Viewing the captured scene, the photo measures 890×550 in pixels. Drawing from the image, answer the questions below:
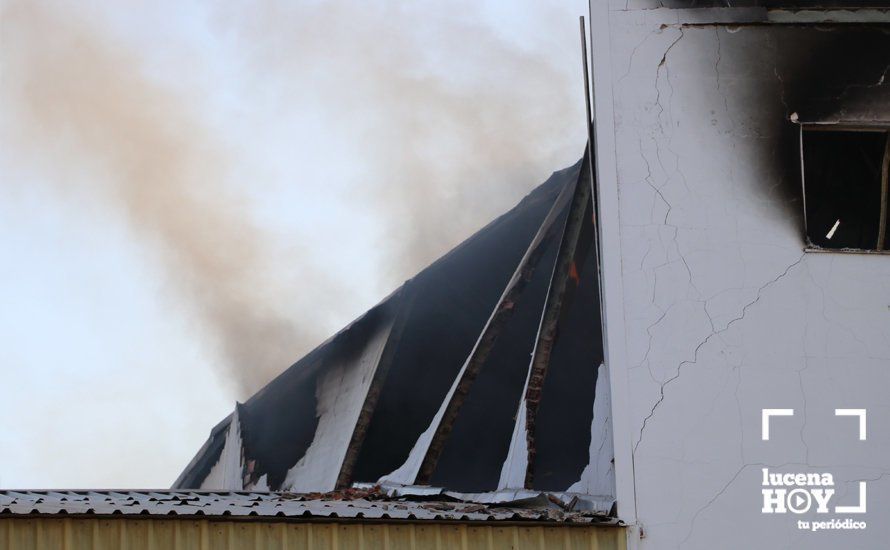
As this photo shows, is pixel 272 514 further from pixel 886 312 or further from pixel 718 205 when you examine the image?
pixel 886 312

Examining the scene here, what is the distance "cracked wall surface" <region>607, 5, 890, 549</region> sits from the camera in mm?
8797

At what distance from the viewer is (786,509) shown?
8695 mm

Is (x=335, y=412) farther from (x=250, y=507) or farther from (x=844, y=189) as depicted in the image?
(x=250, y=507)

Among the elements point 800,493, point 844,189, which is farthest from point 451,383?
point 800,493

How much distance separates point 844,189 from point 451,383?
201 inches

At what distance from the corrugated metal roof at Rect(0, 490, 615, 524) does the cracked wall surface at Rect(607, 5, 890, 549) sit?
2.91ft

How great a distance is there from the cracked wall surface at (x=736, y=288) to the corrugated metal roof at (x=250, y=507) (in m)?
0.89

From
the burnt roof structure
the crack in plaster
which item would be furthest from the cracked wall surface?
the burnt roof structure

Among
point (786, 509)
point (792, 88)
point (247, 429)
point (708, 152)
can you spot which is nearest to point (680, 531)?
point (786, 509)

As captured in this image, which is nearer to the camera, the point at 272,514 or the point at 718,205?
the point at 272,514

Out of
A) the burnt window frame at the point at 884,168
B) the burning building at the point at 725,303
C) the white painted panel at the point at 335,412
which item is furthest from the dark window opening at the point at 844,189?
the white painted panel at the point at 335,412

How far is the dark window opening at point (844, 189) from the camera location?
12258 mm

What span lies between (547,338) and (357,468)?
3.67m

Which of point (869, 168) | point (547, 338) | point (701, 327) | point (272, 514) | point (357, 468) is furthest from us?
point (357, 468)
